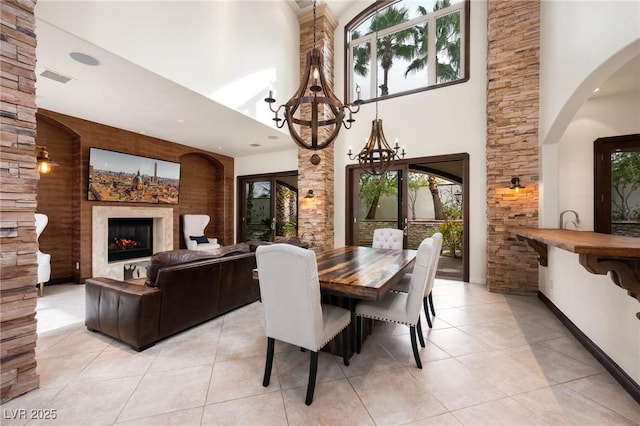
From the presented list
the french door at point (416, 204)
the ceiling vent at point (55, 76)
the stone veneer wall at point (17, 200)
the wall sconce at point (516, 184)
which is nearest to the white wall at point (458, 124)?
the french door at point (416, 204)

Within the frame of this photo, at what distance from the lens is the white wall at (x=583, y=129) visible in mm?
1856

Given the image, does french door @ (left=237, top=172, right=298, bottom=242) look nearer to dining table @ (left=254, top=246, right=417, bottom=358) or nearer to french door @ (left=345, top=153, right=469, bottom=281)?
french door @ (left=345, top=153, right=469, bottom=281)

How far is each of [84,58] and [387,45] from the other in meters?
5.29

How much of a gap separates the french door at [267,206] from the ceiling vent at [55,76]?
4.26 meters

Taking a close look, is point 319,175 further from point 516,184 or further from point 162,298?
point 162,298

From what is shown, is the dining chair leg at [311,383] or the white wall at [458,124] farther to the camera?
the white wall at [458,124]

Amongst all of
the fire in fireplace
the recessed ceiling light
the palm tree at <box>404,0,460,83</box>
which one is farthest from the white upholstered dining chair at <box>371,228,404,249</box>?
the fire in fireplace

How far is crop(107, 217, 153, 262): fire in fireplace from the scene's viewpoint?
209 inches

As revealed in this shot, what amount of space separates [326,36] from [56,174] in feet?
18.8

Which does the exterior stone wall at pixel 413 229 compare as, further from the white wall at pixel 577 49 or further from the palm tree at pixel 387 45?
the white wall at pixel 577 49

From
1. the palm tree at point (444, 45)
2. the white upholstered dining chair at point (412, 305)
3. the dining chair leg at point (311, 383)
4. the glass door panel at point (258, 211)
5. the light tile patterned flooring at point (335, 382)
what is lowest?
the light tile patterned flooring at point (335, 382)

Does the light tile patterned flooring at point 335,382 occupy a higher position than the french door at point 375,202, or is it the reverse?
the french door at point 375,202

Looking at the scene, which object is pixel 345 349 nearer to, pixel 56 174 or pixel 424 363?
pixel 424 363

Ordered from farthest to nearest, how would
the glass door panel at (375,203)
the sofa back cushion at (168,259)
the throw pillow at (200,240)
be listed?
the throw pillow at (200,240)
the glass door panel at (375,203)
the sofa back cushion at (168,259)
